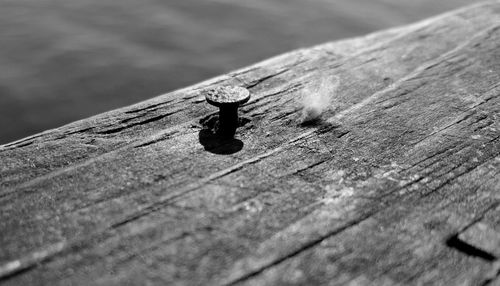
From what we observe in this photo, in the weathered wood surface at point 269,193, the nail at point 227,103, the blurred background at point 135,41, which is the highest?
the nail at point 227,103

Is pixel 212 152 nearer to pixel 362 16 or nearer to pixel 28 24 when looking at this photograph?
pixel 28 24

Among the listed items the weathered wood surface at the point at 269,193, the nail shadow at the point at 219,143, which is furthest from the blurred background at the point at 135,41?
the nail shadow at the point at 219,143

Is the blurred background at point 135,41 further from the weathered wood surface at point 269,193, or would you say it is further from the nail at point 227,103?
the nail at point 227,103

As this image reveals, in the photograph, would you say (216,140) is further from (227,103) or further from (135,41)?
(135,41)

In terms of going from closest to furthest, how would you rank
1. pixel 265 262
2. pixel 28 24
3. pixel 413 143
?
pixel 265 262 < pixel 413 143 < pixel 28 24

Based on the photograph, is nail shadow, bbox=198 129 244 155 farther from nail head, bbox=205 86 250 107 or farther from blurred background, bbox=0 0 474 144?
blurred background, bbox=0 0 474 144

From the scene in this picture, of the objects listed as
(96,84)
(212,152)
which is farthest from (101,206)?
(96,84)
